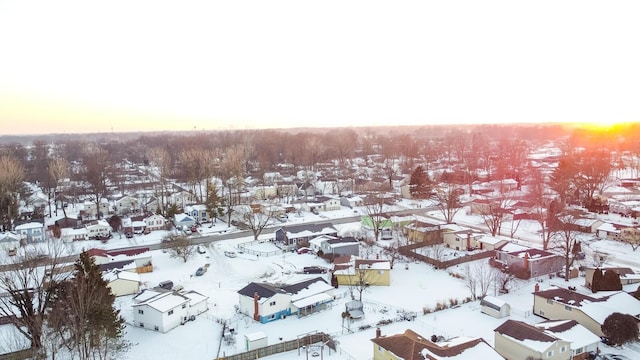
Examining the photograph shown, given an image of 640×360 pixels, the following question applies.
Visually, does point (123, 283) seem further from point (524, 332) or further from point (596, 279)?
point (596, 279)

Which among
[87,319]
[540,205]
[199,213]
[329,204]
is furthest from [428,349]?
[329,204]

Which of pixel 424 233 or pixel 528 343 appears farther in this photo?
pixel 424 233

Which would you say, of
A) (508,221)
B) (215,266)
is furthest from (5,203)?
(508,221)

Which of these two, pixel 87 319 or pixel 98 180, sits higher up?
pixel 98 180

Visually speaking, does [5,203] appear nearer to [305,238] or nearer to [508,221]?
[305,238]

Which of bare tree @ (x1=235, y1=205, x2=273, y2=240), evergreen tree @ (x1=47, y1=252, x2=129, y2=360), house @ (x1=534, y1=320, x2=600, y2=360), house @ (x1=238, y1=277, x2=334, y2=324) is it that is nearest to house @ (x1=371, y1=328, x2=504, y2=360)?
house @ (x1=534, y1=320, x2=600, y2=360)

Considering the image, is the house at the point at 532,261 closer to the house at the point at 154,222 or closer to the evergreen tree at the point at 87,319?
the evergreen tree at the point at 87,319
